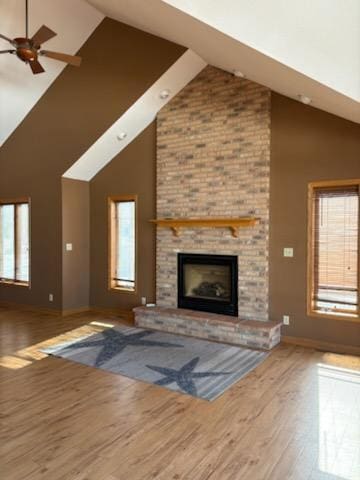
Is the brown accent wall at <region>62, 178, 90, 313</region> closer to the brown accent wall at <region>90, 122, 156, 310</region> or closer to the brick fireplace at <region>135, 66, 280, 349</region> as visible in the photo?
the brown accent wall at <region>90, 122, 156, 310</region>

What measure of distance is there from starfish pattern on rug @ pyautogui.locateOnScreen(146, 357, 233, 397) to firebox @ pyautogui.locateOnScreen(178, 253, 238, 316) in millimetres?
1393

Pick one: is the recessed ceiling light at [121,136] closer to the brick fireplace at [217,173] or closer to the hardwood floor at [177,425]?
the brick fireplace at [217,173]

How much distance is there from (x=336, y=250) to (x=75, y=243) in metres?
4.52

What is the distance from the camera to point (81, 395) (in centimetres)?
348

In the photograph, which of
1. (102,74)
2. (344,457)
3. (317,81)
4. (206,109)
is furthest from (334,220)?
(102,74)

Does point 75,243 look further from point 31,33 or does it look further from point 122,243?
point 31,33

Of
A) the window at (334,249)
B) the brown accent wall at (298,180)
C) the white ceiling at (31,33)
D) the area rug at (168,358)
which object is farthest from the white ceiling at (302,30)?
the white ceiling at (31,33)

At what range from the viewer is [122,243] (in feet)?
22.4

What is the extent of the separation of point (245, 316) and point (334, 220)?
5.88 ft

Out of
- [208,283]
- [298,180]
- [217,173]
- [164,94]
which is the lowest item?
[208,283]

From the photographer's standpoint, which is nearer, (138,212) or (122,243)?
(138,212)

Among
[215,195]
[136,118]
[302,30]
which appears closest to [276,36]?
[302,30]

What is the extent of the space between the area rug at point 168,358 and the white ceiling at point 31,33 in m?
4.26

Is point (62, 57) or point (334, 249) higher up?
point (62, 57)
